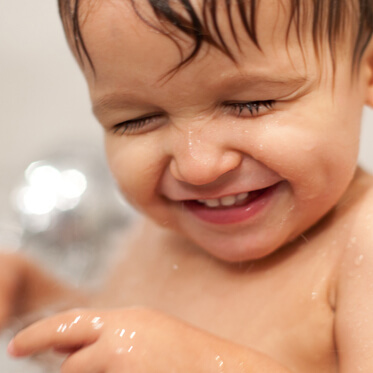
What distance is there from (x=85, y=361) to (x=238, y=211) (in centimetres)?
20

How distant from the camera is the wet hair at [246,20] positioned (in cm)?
47

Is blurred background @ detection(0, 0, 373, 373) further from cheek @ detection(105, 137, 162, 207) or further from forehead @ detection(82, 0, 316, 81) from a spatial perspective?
forehead @ detection(82, 0, 316, 81)

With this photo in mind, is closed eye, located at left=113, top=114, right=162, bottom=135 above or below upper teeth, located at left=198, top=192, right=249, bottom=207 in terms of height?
above

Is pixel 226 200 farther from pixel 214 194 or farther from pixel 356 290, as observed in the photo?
pixel 356 290

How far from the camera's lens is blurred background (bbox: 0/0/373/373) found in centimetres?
114

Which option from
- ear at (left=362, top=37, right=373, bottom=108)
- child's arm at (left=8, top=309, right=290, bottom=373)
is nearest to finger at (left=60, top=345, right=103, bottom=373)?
child's arm at (left=8, top=309, right=290, bottom=373)

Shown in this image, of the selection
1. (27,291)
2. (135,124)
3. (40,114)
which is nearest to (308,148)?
(135,124)

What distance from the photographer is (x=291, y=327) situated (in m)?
0.57

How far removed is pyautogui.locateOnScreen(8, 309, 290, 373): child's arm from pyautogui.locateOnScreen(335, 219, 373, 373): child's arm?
7cm

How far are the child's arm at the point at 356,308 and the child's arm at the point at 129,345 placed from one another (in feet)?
0.23

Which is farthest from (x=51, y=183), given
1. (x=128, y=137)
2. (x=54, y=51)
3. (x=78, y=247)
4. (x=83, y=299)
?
(x=128, y=137)

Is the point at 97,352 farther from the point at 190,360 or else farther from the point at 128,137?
the point at 128,137

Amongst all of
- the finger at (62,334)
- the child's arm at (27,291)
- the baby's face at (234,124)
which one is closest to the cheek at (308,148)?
the baby's face at (234,124)

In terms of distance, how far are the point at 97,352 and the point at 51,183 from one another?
725 millimetres
